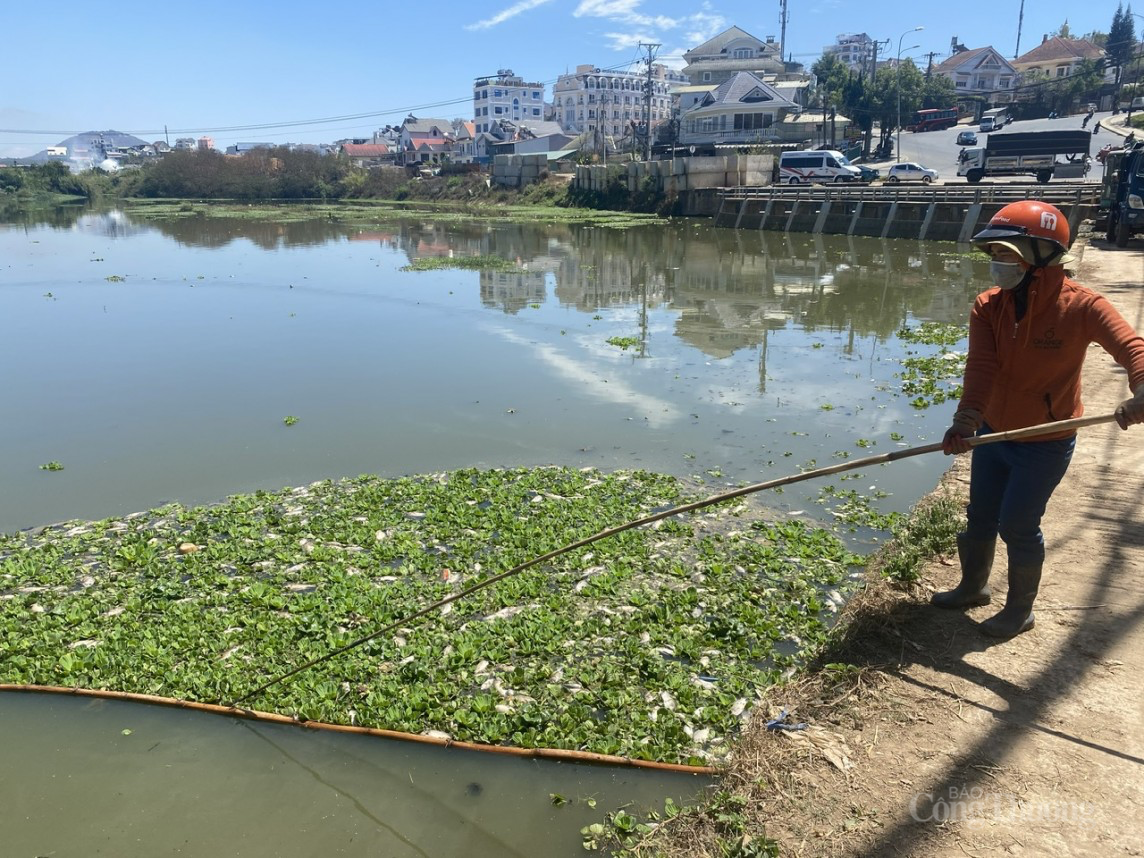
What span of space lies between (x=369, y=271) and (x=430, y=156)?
89881 millimetres

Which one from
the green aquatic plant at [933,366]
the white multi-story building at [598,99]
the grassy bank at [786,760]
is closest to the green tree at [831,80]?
the white multi-story building at [598,99]

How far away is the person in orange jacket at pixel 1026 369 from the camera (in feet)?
12.3

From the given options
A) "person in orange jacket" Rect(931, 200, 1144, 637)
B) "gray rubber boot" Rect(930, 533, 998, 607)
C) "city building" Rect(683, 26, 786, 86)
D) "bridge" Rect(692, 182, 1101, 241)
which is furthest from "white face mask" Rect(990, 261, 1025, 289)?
"city building" Rect(683, 26, 786, 86)

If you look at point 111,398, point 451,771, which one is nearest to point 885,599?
point 451,771

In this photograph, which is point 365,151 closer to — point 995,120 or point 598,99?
point 598,99

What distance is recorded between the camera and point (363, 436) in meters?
10.1

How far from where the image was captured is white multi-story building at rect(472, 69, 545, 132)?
5640 inches

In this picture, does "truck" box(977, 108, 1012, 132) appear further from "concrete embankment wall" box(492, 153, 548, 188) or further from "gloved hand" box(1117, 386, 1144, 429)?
"gloved hand" box(1117, 386, 1144, 429)

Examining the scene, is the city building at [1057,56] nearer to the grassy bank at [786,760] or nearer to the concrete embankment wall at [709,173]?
the concrete embankment wall at [709,173]

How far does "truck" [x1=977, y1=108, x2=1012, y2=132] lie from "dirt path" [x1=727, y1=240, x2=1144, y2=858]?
233 ft

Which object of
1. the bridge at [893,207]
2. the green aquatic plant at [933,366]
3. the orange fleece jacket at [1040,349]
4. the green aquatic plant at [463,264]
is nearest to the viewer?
the orange fleece jacket at [1040,349]

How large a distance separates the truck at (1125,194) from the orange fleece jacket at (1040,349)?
22.9m

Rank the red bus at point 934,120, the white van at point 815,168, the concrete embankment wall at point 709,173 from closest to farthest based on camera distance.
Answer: the white van at point 815,168
the concrete embankment wall at point 709,173
the red bus at point 934,120

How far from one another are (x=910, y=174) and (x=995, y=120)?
32.9m
